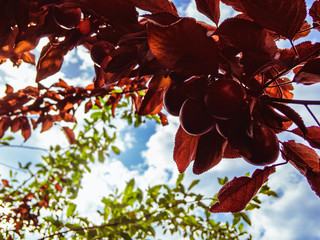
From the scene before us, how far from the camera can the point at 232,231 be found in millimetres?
1876

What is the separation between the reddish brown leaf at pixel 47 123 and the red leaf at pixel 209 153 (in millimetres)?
1120

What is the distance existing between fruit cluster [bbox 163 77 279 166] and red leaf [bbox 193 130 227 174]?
0.13 ft

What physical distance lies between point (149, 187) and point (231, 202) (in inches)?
48.5

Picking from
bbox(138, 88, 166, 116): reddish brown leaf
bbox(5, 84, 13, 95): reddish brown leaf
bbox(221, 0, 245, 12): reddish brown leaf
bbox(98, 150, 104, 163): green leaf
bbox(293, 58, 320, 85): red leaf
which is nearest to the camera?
bbox(293, 58, 320, 85): red leaf

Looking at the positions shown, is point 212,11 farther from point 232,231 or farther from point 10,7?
point 232,231

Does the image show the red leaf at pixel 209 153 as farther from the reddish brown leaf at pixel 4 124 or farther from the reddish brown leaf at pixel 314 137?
the reddish brown leaf at pixel 4 124

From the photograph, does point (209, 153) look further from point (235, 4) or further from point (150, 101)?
point (235, 4)

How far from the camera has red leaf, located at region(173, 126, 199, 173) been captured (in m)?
0.54

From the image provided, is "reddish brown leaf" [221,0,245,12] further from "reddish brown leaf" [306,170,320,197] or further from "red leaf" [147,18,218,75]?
"reddish brown leaf" [306,170,320,197]

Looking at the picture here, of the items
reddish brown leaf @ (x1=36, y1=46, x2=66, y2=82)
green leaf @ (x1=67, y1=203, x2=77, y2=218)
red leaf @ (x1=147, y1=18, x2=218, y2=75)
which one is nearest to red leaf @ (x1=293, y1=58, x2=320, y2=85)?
red leaf @ (x1=147, y1=18, x2=218, y2=75)

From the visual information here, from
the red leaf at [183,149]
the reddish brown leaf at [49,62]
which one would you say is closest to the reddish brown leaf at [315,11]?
the red leaf at [183,149]

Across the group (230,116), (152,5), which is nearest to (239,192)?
(230,116)

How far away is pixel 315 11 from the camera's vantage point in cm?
49

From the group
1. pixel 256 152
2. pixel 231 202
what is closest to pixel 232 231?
pixel 231 202
